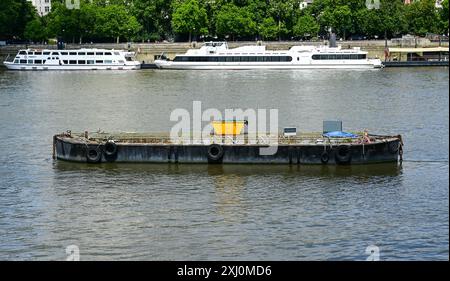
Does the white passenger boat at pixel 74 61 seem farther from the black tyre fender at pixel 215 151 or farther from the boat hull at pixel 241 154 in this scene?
the black tyre fender at pixel 215 151

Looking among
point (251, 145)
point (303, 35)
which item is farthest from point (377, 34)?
point (251, 145)

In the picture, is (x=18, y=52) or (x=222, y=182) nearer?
(x=222, y=182)

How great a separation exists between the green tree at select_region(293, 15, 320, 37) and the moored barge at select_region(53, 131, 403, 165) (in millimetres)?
70922

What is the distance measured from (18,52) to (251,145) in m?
65.5

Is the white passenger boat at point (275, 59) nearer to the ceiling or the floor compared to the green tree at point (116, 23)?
nearer to the floor

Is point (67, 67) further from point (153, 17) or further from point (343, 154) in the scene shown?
point (343, 154)

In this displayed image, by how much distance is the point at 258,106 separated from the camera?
54.1 metres

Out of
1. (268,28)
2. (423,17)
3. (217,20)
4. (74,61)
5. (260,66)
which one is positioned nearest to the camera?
(260,66)

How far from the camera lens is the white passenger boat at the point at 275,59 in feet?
296

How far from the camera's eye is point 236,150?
3438 centimetres

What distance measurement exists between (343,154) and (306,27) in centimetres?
7347

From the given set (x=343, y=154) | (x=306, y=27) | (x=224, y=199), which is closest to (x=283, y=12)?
(x=306, y=27)

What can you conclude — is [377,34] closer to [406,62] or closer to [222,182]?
[406,62]

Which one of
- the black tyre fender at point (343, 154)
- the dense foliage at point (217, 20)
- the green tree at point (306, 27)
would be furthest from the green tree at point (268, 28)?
the black tyre fender at point (343, 154)
